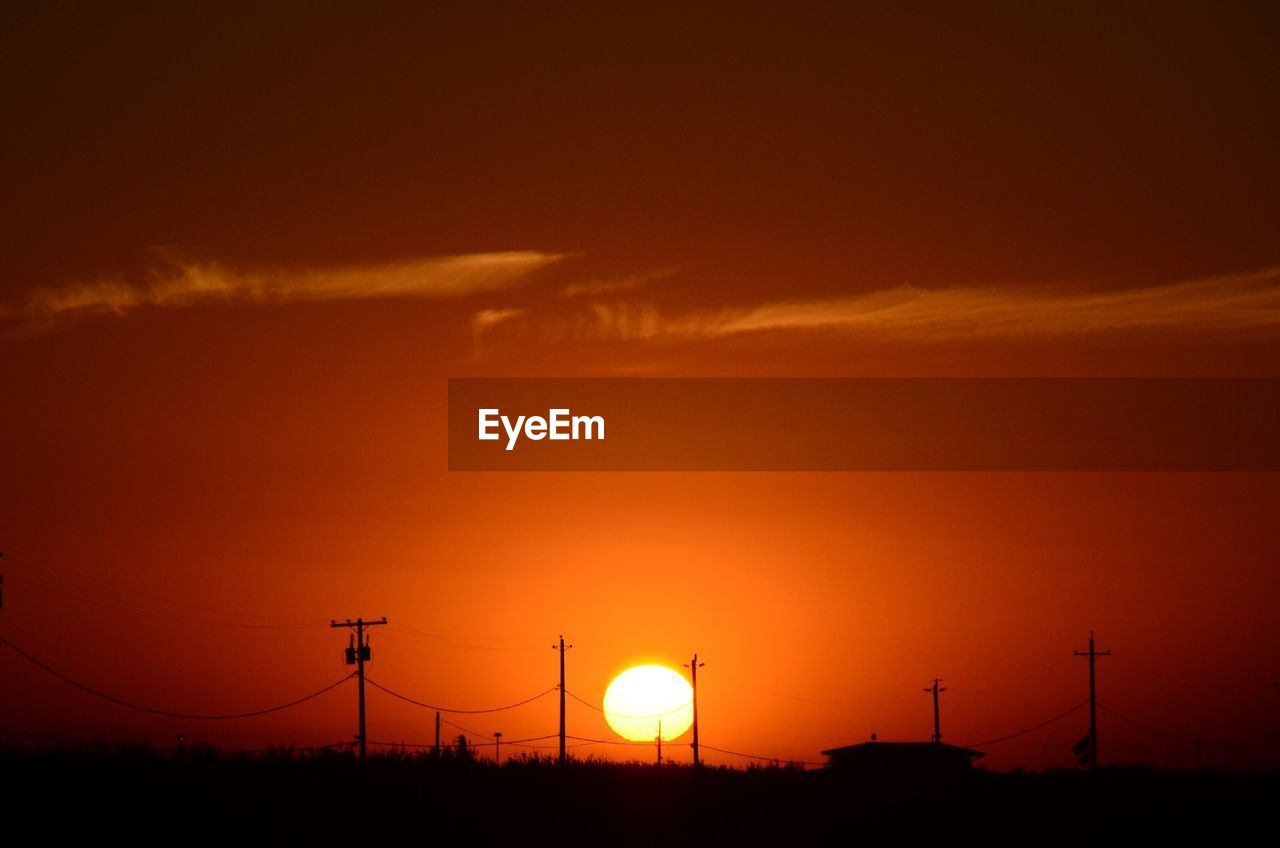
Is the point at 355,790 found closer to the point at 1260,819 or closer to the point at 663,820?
the point at 663,820

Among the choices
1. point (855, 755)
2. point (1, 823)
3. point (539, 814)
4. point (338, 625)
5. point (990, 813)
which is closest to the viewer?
point (1, 823)

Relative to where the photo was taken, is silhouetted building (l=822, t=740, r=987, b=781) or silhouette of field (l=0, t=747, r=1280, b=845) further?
silhouetted building (l=822, t=740, r=987, b=781)

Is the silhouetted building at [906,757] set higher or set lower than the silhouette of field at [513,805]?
lower

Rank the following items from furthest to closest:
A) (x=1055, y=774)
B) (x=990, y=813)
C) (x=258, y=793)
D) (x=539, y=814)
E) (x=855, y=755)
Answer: (x=855, y=755)
(x=1055, y=774)
(x=990, y=813)
(x=539, y=814)
(x=258, y=793)

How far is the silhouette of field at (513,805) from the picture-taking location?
3047cm

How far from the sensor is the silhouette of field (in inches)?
1200

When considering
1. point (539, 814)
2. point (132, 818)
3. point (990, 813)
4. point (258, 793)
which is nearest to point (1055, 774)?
point (990, 813)

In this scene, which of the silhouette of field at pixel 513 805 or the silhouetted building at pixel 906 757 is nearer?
the silhouette of field at pixel 513 805

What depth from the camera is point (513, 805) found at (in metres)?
36.4

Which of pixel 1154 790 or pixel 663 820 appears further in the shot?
pixel 1154 790

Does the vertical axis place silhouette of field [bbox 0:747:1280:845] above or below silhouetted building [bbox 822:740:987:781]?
above

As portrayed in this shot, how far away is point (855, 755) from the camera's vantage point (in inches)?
2825

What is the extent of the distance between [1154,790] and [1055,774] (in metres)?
12.6

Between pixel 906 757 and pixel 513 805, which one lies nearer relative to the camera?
pixel 513 805
